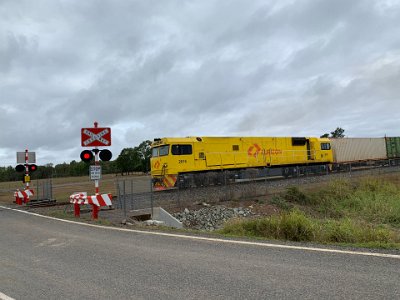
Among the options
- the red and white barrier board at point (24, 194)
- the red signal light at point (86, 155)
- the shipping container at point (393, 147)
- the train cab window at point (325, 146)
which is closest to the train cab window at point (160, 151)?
the red and white barrier board at point (24, 194)

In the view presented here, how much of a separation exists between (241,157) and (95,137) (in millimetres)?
Answer: 18121

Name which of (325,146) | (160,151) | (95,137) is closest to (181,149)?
(160,151)

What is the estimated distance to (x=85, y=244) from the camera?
28.2 ft

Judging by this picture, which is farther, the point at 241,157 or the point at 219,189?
the point at 241,157

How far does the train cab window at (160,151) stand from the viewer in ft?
83.8

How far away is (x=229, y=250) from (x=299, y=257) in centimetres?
144

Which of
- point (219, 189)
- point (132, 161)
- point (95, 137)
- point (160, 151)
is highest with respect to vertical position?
point (132, 161)

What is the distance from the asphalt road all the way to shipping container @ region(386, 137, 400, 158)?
1725 inches

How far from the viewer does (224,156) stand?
94.0ft

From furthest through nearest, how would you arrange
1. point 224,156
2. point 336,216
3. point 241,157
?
point 241,157 → point 224,156 → point 336,216

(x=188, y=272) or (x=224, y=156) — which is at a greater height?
(x=224, y=156)

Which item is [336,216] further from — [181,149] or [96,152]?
[96,152]

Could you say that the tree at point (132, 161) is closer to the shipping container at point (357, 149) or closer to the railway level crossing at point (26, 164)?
the shipping container at point (357, 149)

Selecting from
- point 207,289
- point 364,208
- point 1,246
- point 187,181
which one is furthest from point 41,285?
point 364,208
